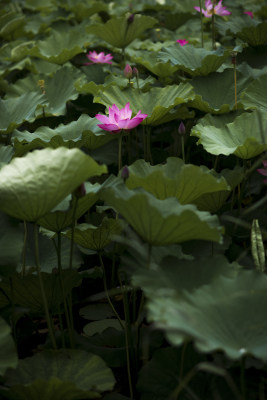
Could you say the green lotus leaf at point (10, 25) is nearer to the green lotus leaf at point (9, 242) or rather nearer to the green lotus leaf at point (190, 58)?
the green lotus leaf at point (190, 58)

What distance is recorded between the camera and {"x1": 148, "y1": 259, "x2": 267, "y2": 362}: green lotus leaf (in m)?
0.83

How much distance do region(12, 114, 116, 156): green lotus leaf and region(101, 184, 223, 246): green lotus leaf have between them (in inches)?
18.3

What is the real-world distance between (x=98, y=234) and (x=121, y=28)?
3.84 feet

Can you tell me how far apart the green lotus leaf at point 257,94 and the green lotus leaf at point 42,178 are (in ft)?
2.74

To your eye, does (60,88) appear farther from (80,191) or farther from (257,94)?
(80,191)

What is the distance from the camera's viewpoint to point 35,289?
1.26 metres

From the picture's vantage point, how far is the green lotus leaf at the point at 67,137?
1491mm

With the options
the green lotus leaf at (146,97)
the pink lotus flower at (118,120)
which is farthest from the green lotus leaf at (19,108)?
the pink lotus flower at (118,120)

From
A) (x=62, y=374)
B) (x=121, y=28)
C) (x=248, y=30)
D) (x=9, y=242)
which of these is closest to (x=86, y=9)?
(x=121, y=28)

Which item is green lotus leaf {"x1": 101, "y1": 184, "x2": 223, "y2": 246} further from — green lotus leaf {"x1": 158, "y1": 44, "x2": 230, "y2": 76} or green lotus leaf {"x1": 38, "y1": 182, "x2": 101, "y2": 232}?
green lotus leaf {"x1": 158, "y1": 44, "x2": 230, "y2": 76}

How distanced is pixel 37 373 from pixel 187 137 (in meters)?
1.06

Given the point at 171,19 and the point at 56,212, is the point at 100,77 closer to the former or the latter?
the point at 171,19

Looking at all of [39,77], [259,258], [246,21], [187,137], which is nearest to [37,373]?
[259,258]

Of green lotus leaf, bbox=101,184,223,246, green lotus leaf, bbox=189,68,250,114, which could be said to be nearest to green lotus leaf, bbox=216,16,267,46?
green lotus leaf, bbox=189,68,250,114
